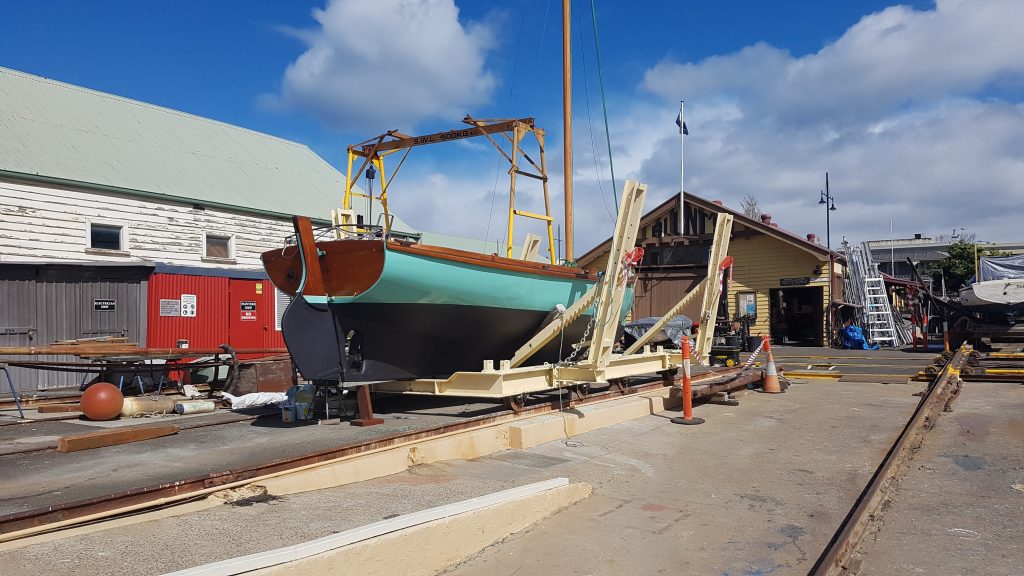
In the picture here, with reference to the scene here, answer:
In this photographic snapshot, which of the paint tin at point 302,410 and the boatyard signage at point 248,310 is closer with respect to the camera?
the paint tin at point 302,410

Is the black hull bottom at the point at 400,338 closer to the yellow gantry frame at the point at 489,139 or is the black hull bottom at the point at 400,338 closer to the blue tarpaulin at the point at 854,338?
the yellow gantry frame at the point at 489,139

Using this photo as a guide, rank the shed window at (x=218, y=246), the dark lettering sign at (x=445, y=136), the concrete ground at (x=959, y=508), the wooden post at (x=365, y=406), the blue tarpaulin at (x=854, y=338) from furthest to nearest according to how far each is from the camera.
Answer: the blue tarpaulin at (x=854, y=338) < the shed window at (x=218, y=246) < the dark lettering sign at (x=445, y=136) < the wooden post at (x=365, y=406) < the concrete ground at (x=959, y=508)

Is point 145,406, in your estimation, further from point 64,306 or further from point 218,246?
point 218,246

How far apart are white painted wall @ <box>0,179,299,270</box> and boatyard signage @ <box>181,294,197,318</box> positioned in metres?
1.24

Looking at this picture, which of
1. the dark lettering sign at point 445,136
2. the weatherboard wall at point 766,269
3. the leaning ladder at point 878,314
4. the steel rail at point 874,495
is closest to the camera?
the steel rail at point 874,495

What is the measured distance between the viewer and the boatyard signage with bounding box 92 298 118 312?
12.6 m

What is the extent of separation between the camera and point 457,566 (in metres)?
4.12

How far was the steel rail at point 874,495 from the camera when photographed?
3.97 meters

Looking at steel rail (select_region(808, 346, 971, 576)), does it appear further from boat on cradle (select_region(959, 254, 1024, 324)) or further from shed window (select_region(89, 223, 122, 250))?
shed window (select_region(89, 223, 122, 250))

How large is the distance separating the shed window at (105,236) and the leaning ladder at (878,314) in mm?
22059

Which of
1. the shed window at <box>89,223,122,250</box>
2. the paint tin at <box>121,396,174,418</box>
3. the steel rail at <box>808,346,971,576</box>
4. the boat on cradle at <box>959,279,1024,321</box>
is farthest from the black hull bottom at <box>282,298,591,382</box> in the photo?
the boat on cradle at <box>959,279,1024,321</box>

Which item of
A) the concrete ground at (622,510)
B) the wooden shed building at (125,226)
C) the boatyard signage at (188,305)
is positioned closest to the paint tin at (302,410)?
the concrete ground at (622,510)

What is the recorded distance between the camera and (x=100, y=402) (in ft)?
25.7

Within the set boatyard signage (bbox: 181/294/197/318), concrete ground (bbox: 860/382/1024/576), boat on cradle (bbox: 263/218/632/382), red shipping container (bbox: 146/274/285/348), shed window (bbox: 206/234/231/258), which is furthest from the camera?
shed window (bbox: 206/234/231/258)
